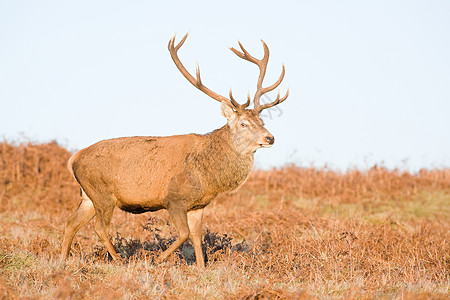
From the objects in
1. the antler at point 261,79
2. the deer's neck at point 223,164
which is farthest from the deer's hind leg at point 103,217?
the antler at point 261,79

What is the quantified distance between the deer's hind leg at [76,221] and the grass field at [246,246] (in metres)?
0.20

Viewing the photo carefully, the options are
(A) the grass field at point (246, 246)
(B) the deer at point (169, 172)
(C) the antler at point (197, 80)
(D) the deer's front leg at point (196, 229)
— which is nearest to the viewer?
(A) the grass field at point (246, 246)

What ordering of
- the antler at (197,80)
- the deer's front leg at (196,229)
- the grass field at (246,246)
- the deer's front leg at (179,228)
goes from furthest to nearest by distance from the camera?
the antler at (197,80)
the deer's front leg at (196,229)
the deer's front leg at (179,228)
the grass field at (246,246)

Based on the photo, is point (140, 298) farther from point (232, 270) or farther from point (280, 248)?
point (280, 248)

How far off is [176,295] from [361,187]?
11.3 meters

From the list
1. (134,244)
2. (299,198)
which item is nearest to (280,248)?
(134,244)

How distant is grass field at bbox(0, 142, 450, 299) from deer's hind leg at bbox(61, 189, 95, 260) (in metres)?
0.20

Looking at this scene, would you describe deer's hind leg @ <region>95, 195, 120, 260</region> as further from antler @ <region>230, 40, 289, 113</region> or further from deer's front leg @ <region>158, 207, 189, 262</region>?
antler @ <region>230, 40, 289, 113</region>

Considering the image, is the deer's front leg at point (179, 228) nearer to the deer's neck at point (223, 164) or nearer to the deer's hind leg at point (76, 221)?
the deer's neck at point (223, 164)

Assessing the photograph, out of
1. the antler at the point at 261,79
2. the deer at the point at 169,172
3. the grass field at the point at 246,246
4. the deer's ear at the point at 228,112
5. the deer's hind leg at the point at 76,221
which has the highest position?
the antler at the point at 261,79

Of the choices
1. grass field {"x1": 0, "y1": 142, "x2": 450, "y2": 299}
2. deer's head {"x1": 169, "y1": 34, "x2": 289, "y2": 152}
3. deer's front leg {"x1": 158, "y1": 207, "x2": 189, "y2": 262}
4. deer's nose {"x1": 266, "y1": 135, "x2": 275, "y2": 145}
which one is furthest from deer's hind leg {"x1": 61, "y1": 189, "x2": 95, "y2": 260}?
deer's nose {"x1": 266, "y1": 135, "x2": 275, "y2": 145}

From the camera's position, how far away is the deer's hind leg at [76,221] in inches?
265

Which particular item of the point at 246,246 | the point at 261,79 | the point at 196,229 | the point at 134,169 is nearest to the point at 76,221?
the point at 134,169

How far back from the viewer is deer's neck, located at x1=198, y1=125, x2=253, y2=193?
663 cm
